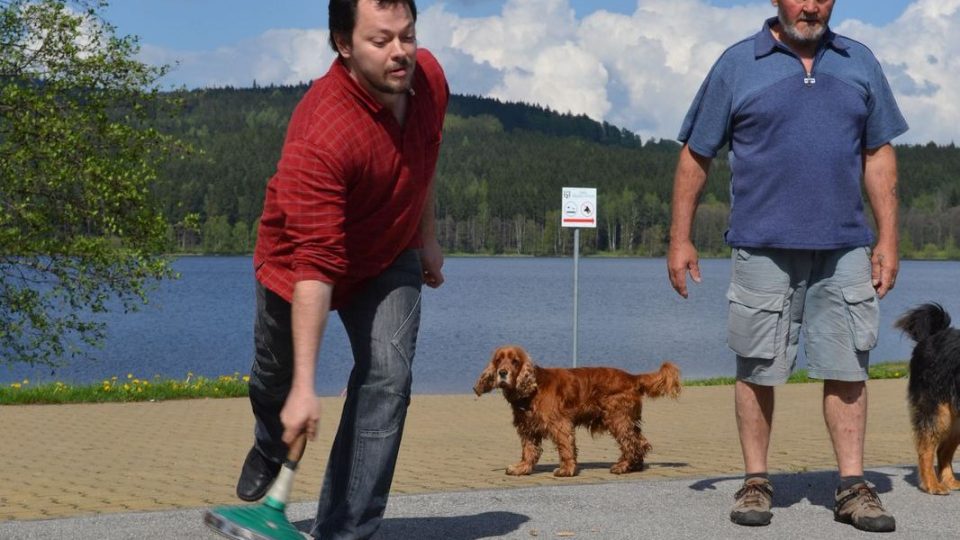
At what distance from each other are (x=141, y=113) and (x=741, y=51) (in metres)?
15.9

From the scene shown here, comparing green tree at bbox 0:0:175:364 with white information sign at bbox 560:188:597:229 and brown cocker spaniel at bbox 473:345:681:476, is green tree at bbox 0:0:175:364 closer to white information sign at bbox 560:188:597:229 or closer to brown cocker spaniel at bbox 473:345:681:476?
white information sign at bbox 560:188:597:229

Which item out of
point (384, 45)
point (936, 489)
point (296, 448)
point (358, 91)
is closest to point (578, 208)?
point (936, 489)

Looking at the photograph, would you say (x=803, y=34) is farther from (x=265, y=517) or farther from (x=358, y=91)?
(x=265, y=517)

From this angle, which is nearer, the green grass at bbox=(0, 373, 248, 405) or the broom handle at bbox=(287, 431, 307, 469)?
the broom handle at bbox=(287, 431, 307, 469)

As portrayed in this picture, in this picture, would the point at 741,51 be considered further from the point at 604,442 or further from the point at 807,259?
the point at 604,442

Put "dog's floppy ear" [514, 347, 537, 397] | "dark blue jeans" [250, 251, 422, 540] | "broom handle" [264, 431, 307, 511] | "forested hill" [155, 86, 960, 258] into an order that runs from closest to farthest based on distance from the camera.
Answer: "broom handle" [264, 431, 307, 511] → "dark blue jeans" [250, 251, 422, 540] → "dog's floppy ear" [514, 347, 537, 397] → "forested hill" [155, 86, 960, 258]

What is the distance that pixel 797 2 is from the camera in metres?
5.82

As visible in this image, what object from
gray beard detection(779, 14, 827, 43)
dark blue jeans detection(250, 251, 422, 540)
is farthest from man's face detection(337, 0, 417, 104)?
gray beard detection(779, 14, 827, 43)

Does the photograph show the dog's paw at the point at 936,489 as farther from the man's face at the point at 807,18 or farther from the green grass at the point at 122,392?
the green grass at the point at 122,392

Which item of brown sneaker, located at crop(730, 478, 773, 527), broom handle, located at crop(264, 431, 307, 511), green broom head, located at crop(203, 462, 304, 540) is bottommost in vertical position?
brown sneaker, located at crop(730, 478, 773, 527)

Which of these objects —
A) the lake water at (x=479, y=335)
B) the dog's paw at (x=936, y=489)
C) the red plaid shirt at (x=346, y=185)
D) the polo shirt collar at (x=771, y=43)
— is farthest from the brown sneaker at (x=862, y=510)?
the lake water at (x=479, y=335)

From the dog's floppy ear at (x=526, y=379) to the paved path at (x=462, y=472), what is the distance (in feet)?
1.89

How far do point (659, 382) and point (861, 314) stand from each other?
3.04 m

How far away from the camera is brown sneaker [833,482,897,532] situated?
5652 millimetres
